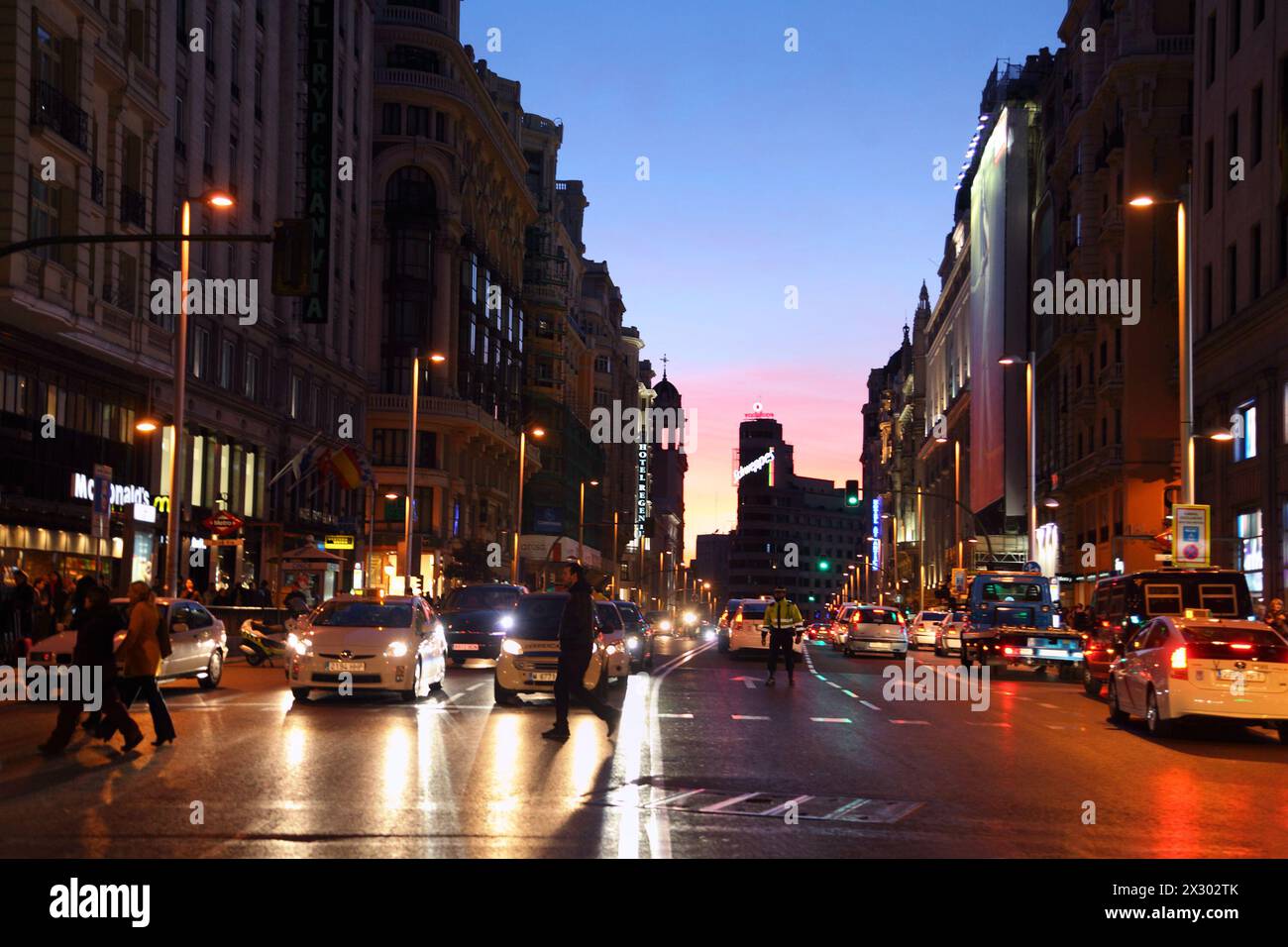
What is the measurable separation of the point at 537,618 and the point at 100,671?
9529 millimetres

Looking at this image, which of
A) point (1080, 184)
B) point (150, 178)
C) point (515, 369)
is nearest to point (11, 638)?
point (150, 178)

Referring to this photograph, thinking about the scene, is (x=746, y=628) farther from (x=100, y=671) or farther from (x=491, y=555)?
(x=491, y=555)

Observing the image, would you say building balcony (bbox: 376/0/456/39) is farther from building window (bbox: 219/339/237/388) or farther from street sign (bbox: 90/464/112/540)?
street sign (bbox: 90/464/112/540)

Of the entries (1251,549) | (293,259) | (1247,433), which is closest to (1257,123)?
(1247,433)

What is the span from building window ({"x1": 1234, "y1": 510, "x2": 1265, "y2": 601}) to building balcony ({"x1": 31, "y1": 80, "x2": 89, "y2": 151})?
102ft

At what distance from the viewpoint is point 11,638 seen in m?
29.3

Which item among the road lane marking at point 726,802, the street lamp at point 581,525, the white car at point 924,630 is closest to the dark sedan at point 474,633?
the road lane marking at point 726,802

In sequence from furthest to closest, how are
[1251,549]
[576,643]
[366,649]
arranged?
[1251,549] < [366,649] < [576,643]

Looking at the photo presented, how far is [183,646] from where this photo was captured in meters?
25.9

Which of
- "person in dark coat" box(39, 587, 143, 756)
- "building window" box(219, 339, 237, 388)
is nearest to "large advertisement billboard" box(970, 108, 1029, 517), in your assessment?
"building window" box(219, 339, 237, 388)

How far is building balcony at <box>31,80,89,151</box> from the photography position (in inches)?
1421

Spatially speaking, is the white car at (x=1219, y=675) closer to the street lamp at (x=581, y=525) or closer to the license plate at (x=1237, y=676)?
the license plate at (x=1237, y=676)

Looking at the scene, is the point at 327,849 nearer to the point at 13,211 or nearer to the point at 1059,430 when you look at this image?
the point at 13,211

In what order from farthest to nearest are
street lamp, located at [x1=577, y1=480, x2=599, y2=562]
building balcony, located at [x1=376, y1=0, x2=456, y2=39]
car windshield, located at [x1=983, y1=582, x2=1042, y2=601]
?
street lamp, located at [x1=577, y1=480, x2=599, y2=562] < building balcony, located at [x1=376, y1=0, x2=456, y2=39] < car windshield, located at [x1=983, y1=582, x2=1042, y2=601]
